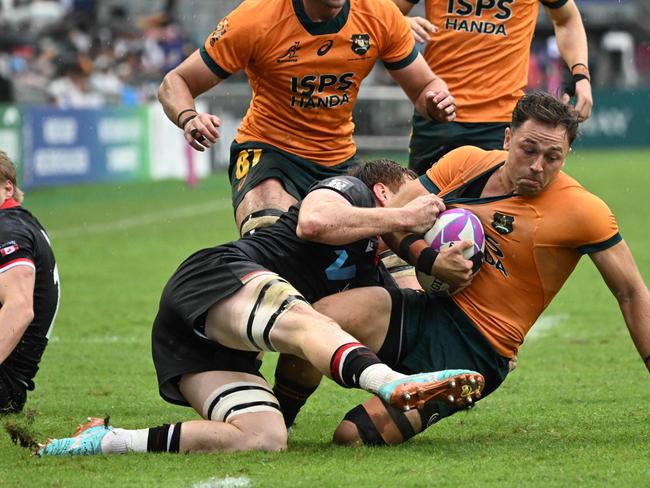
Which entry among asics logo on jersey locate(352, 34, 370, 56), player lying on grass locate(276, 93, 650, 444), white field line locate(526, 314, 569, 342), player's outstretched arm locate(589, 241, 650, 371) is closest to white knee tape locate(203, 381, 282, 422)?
player lying on grass locate(276, 93, 650, 444)

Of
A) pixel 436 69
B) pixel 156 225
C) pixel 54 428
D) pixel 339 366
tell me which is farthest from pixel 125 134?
pixel 339 366

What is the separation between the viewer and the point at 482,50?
7695mm

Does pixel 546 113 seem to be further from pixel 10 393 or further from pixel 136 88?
pixel 136 88

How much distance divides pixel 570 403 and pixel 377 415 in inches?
62.4

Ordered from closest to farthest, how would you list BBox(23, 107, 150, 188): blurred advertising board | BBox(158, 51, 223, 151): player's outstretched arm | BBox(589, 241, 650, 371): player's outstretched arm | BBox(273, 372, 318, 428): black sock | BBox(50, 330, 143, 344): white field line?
BBox(589, 241, 650, 371): player's outstretched arm
BBox(273, 372, 318, 428): black sock
BBox(158, 51, 223, 151): player's outstretched arm
BBox(50, 330, 143, 344): white field line
BBox(23, 107, 150, 188): blurred advertising board

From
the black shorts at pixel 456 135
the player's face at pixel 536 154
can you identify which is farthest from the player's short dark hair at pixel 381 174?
the black shorts at pixel 456 135

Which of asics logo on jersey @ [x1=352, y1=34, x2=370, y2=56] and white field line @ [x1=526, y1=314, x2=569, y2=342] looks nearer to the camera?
asics logo on jersey @ [x1=352, y1=34, x2=370, y2=56]

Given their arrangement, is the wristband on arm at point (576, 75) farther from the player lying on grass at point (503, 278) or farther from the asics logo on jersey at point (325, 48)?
the player lying on grass at point (503, 278)

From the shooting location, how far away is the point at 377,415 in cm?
556

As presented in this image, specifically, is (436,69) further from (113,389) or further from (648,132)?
(648,132)

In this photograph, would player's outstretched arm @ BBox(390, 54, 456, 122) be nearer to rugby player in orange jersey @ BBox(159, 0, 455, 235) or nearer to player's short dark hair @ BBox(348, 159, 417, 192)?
rugby player in orange jersey @ BBox(159, 0, 455, 235)

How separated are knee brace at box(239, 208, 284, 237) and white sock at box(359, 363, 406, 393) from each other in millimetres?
1745

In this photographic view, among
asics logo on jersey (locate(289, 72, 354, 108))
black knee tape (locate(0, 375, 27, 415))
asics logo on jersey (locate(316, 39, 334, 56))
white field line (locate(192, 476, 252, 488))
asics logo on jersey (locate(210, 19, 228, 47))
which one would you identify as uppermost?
asics logo on jersey (locate(210, 19, 228, 47))

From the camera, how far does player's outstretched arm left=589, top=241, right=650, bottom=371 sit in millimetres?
5457
